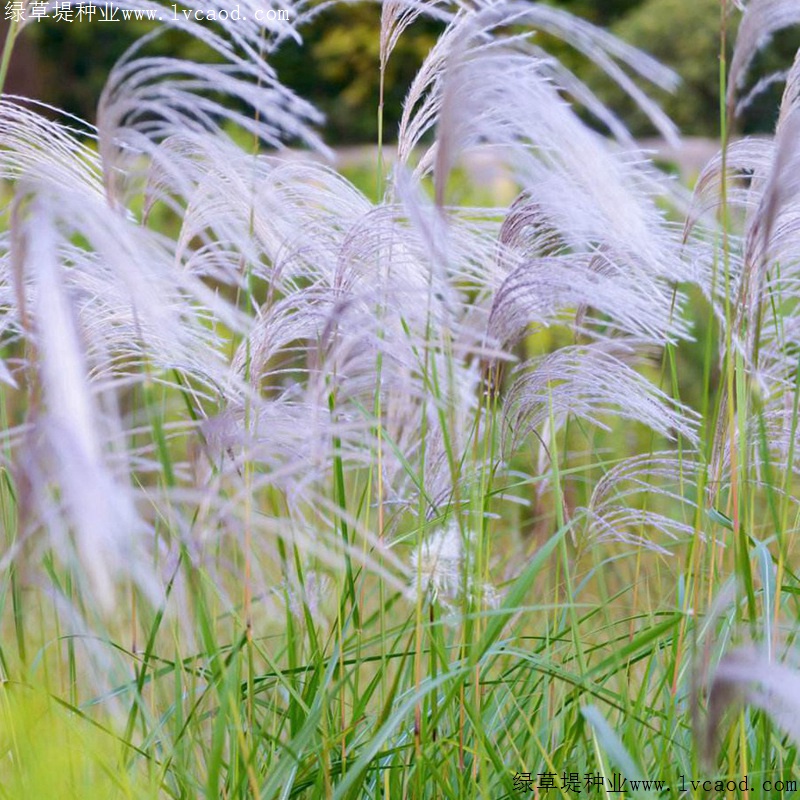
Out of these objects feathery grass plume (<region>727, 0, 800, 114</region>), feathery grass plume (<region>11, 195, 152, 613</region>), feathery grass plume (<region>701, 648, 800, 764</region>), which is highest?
feathery grass plume (<region>727, 0, 800, 114</region>)

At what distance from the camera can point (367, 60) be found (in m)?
12.2

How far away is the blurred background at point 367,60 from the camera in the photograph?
31.6ft

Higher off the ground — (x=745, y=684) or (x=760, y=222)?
(x=760, y=222)

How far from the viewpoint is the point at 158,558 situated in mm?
1549

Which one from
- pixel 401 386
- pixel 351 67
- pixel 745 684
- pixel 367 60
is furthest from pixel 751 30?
pixel 351 67

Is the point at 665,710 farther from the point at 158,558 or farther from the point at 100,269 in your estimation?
Result: the point at 100,269

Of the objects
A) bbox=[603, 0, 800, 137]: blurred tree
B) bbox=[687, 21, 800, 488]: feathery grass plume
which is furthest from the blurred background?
bbox=[687, 21, 800, 488]: feathery grass plume

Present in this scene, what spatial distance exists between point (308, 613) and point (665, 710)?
1.60ft

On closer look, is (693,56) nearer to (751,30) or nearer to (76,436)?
(751,30)

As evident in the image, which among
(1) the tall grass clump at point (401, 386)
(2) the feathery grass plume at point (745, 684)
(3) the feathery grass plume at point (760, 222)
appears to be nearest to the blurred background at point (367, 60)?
(3) the feathery grass plume at point (760, 222)

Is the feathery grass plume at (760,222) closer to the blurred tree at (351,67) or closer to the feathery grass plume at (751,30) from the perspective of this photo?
the feathery grass plume at (751,30)

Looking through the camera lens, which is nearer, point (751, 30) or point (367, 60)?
point (751, 30)

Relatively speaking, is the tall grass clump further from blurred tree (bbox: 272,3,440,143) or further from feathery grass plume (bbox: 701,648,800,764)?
blurred tree (bbox: 272,3,440,143)

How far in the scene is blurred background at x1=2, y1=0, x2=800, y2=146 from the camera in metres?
9.63
